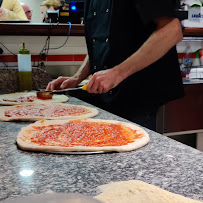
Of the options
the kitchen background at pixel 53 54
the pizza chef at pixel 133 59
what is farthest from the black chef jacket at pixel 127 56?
the kitchen background at pixel 53 54

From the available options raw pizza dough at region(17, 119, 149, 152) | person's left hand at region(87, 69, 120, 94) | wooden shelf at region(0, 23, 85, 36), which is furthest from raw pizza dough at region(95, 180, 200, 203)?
wooden shelf at region(0, 23, 85, 36)

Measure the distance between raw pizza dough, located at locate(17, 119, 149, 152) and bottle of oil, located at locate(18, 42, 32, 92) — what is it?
1.19 m

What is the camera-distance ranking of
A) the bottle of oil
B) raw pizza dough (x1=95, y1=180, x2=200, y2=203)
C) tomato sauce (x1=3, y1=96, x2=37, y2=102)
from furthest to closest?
the bottle of oil, tomato sauce (x1=3, y1=96, x2=37, y2=102), raw pizza dough (x1=95, y1=180, x2=200, y2=203)

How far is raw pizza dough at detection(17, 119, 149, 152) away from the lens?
976 mm

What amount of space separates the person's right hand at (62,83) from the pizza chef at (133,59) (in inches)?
10.7

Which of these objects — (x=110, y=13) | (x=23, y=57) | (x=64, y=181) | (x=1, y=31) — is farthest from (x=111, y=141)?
(x=1, y=31)

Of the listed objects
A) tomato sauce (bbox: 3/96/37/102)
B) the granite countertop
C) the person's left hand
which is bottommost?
tomato sauce (bbox: 3/96/37/102)

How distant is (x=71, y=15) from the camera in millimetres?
3035

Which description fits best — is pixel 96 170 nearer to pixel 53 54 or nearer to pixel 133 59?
pixel 133 59

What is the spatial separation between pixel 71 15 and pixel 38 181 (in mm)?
2539

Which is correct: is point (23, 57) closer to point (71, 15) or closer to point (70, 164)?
point (71, 15)

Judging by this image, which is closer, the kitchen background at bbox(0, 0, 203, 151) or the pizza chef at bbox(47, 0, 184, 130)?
the pizza chef at bbox(47, 0, 184, 130)

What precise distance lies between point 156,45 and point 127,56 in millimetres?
275

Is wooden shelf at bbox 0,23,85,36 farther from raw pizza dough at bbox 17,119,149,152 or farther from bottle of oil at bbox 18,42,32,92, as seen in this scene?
raw pizza dough at bbox 17,119,149,152
